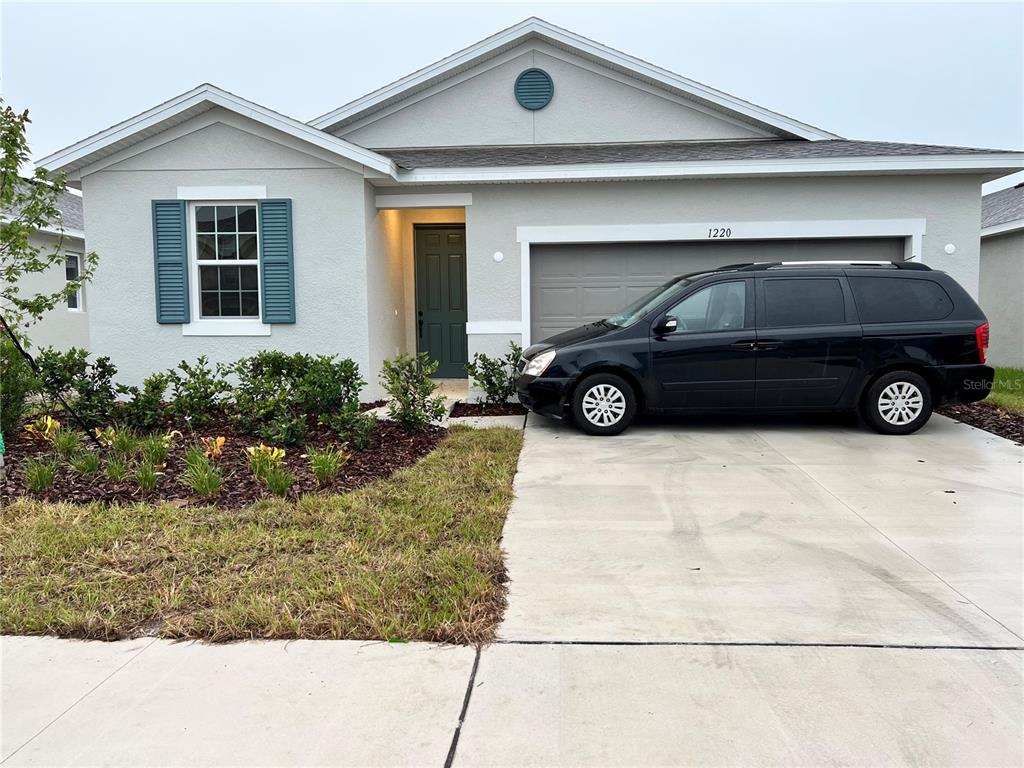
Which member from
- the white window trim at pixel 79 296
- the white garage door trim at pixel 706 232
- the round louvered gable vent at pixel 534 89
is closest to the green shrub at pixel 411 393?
the white garage door trim at pixel 706 232

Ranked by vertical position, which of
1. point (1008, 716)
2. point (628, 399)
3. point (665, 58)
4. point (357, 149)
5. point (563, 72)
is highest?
point (665, 58)

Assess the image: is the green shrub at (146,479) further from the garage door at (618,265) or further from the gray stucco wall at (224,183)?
the garage door at (618,265)

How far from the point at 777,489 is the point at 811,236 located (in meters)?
5.47

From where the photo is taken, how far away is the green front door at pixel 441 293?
1248 cm

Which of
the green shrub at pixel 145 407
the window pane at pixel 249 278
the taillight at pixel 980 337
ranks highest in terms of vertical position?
the window pane at pixel 249 278

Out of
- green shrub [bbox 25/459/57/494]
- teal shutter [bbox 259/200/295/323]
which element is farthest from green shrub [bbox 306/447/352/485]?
teal shutter [bbox 259/200/295/323]

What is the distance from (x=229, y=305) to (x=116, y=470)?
4.88 m

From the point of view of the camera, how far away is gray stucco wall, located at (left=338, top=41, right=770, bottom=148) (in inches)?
489

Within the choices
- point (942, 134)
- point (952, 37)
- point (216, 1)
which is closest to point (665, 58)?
point (952, 37)

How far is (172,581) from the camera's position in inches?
160

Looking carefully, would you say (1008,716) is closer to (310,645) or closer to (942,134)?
(310,645)

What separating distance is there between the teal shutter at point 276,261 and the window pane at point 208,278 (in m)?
0.73

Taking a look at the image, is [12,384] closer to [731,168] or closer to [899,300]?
[731,168]

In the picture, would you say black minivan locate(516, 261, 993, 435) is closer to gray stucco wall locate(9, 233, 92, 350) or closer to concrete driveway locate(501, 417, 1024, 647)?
concrete driveway locate(501, 417, 1024, 647)
